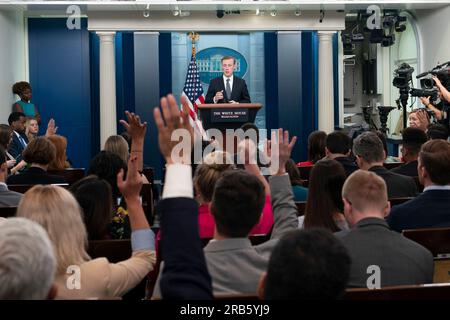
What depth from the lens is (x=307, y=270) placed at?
5.78ft

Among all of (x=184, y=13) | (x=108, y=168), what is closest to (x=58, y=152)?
(x=108, y=168)

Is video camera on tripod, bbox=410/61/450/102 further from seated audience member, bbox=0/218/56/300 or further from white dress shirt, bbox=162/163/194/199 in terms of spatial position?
seated audience member, bbox=0/218/56/300

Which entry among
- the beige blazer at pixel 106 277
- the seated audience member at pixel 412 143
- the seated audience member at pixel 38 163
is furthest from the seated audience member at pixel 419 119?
the beige blazer at pixel 106 277

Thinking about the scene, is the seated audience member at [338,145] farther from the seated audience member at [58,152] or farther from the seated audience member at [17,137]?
the seated audience member at [17,137]

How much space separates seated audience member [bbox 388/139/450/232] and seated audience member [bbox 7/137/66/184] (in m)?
→ 2.83

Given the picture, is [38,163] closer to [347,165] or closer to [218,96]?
[347,165]

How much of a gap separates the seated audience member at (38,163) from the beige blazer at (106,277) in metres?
3.17

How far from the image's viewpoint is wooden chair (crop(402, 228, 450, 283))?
3248mm

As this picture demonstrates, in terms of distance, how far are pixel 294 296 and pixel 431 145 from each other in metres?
3.13

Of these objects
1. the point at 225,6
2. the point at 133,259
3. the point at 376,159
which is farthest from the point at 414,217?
the point at 225,6

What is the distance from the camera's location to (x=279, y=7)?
1187cm

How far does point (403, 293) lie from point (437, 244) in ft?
Result: 3.33

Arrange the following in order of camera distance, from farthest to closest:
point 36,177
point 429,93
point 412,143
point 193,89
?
point 193,89, point 429,93, point 412,143, point 36,177

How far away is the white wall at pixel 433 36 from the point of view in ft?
40.0
